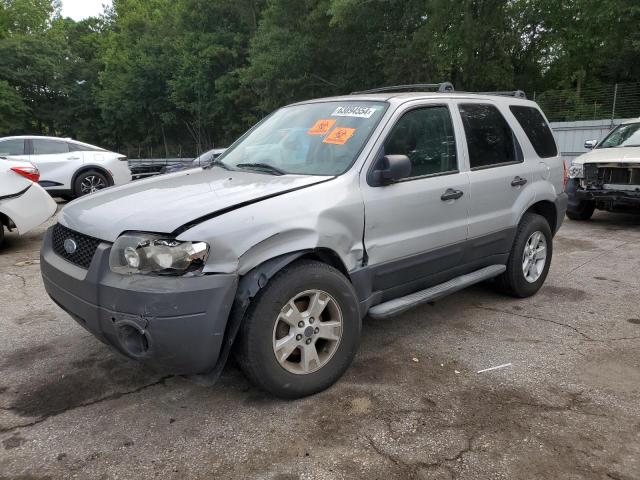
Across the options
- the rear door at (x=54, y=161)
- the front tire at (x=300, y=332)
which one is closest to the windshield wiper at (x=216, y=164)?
the front tire at (x=300, y=332)

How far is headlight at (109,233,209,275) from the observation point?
255cm

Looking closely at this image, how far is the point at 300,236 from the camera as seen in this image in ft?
9.46

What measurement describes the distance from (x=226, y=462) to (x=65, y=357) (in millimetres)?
1771

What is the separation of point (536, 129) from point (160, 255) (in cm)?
376

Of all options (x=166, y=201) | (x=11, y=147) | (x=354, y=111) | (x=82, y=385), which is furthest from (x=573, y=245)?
(x=11, y=147)

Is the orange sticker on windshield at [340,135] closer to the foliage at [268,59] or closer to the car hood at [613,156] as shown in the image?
the car hood at [613,156]

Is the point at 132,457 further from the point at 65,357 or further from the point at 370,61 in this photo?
the point at 370,61

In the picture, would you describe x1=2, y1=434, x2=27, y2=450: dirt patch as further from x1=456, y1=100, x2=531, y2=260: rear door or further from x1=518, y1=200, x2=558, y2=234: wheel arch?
x1=518, y1=200, x2=558, y2=234: wheel arch

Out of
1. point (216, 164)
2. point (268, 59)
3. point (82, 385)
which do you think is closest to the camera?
point (82, 385)

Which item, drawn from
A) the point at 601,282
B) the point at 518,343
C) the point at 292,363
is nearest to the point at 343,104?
the point at 292,363

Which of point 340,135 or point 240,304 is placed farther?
point 340,135

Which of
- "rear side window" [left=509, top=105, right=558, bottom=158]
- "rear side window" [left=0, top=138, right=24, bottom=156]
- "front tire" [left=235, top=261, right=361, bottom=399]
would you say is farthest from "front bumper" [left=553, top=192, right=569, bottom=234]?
"rear side window" [left=0, top=138, right=24, bottom=156]

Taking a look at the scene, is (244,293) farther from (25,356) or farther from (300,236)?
(25,356)

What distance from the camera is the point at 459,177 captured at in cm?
386
